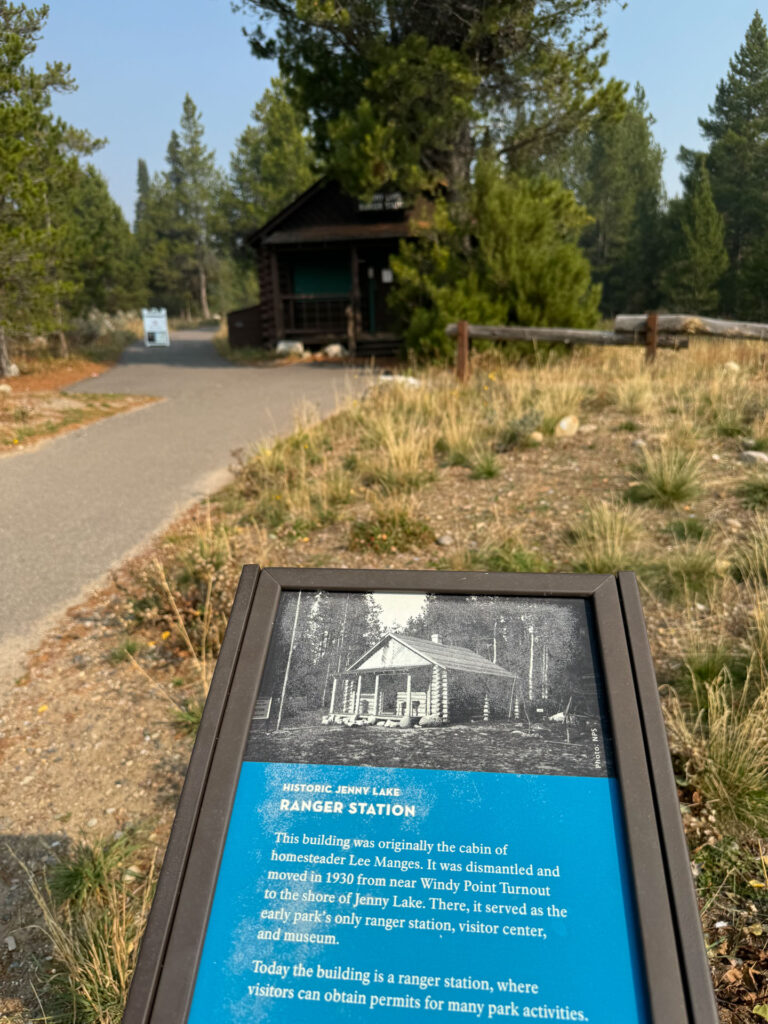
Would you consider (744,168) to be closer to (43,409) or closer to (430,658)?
(43,409)

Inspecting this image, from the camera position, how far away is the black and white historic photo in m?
1.73

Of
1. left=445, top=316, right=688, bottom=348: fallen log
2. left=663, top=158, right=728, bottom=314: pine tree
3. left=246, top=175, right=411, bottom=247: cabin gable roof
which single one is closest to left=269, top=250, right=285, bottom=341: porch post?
left=246, top=175, right=411, bottom=247: cabin gable roof

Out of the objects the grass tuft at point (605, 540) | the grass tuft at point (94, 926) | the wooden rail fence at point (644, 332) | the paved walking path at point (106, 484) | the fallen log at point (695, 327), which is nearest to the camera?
the grass tuft at point (94, 926)

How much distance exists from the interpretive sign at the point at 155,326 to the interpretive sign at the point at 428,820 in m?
27.5

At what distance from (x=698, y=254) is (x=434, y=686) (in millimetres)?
35194

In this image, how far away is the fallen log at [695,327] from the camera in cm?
1022

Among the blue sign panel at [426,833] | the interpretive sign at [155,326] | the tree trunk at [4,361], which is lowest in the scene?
the blue sign panel at [426,833]

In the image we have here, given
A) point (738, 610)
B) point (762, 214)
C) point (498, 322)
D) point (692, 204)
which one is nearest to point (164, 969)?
point (738, 610)

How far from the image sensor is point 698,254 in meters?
32.5

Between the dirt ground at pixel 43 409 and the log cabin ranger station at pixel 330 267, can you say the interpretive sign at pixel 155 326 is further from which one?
the dirt ground at pixel 43 409

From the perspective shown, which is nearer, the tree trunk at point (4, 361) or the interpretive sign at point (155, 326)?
the tree trunk at point (4, 361)

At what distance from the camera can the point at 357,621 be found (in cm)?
196

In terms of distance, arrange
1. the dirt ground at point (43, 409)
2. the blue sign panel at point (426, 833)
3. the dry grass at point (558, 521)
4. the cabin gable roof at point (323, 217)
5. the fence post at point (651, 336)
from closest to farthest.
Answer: the blue sign panel at point (426, 833), the dry grass at point (558, 521), the dirt ground at point (43, 409), the fence post at point (651, 336), the cabin gable roof at point (323, 217)

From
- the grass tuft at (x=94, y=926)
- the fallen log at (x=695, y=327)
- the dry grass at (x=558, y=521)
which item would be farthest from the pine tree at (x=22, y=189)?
the grass tuft at (x=94, y=926)
